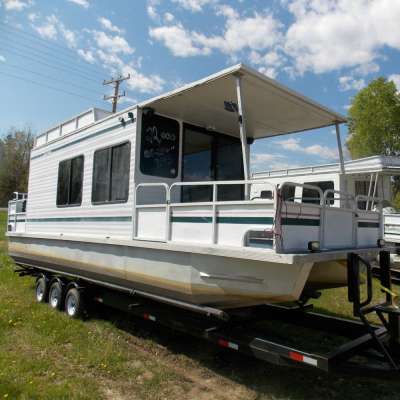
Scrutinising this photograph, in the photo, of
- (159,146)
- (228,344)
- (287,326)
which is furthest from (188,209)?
(287,326)

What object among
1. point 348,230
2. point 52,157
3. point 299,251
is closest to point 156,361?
point 299,251

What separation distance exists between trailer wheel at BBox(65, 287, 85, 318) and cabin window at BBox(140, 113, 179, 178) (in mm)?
2420

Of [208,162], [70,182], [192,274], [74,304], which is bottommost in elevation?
[74,304]

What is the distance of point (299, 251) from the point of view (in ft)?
12.2

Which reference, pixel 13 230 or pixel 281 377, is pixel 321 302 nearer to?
pixel 281 377

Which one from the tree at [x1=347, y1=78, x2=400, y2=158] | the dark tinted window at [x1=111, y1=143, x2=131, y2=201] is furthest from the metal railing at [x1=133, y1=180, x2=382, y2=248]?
the tree at [x1=347, y1=78, x2=400, y2=158]

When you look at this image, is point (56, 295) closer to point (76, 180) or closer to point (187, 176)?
point (76, 180)

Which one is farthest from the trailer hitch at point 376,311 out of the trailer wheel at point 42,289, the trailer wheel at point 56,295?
the trailer wheel at point 42,289

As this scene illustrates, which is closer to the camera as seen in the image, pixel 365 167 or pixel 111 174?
pixel 111 174

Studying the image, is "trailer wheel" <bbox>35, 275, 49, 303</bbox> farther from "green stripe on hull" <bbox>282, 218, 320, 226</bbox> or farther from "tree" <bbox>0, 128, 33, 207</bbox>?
"tree" <bbox>0, 128, 33, 207</bbox>

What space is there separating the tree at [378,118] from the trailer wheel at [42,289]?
843 inches

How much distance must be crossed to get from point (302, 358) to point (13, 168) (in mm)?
41382

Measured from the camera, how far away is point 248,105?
5.38 meters

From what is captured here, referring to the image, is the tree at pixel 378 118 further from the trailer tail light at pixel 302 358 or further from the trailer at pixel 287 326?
the trailer tail light at pixel 302 358
